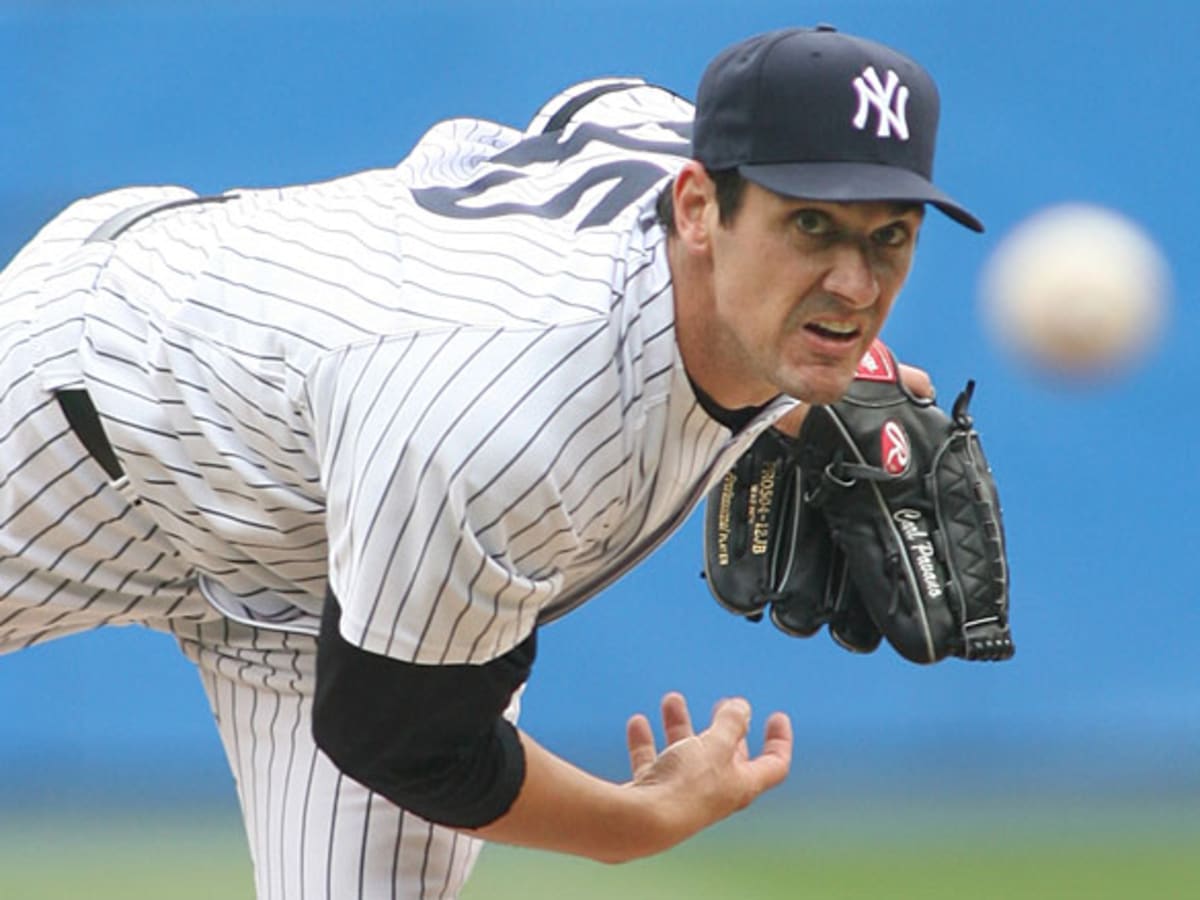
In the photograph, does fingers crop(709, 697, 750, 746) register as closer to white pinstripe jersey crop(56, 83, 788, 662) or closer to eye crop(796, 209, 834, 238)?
white pinstripe jersey crop(56, 83, 788, 662)

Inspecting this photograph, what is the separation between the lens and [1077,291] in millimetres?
4238

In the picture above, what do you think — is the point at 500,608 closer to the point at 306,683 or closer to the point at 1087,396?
the point at 306,683

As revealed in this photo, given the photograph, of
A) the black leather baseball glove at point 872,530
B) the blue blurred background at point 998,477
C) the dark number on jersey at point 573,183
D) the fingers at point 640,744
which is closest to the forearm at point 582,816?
the fingers at point 640,744

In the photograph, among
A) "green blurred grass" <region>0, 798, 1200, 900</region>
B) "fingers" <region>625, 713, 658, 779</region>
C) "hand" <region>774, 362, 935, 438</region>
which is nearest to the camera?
"fingers" <region>625, 713, 658, 779</region>

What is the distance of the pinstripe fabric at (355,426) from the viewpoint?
203 centimetres

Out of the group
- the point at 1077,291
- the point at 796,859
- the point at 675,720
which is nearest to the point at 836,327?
the point at 675,720

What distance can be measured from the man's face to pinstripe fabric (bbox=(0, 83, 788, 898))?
0.26 ft

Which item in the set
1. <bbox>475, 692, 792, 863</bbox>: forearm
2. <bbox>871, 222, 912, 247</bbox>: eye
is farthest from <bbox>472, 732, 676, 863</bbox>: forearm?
<bbox>871, 222, 912, 247</bbox>: eye

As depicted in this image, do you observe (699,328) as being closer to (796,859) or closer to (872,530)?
(872,530)

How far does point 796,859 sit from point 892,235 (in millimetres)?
2550

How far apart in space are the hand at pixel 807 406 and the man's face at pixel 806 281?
548mm

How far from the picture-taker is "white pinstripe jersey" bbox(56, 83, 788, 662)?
202 centimetres

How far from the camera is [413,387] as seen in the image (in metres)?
2.02

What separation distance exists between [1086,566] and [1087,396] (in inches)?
13.2
